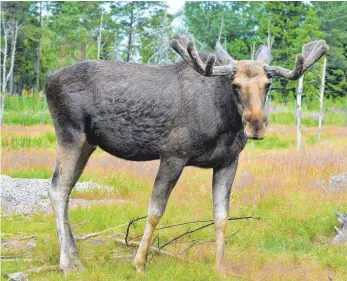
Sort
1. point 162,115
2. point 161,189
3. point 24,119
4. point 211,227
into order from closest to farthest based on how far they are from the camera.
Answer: point 161,189 → point 162,115 → point 211,227 → point 24,119

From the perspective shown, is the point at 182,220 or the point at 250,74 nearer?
the point at 250,74

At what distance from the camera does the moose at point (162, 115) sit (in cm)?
520

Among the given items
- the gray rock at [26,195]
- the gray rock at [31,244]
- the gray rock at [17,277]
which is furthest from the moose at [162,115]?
the gray rock at [26,195]

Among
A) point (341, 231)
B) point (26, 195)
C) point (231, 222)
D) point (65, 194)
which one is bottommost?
point (26, 195)

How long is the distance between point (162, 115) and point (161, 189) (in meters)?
0.76

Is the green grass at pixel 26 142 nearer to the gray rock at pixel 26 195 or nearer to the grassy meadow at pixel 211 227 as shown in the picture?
the grassy meadow at pixel 211 227

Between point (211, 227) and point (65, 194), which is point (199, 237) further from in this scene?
point (65, 194)

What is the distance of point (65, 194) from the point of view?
5855mm

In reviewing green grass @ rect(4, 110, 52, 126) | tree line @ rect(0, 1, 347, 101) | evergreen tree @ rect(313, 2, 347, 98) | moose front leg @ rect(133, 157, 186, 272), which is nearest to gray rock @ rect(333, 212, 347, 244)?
moose front leg @ rect(133, 157, 186, 272)

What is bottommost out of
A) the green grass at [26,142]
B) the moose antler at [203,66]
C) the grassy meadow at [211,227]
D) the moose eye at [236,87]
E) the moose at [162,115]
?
→ the green grass at [26,142]

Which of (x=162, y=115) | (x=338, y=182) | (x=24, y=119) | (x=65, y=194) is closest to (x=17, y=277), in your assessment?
(x=65, y=194)

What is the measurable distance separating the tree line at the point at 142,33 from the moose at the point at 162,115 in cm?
2083

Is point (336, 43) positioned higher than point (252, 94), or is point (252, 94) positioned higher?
point (252, 94)

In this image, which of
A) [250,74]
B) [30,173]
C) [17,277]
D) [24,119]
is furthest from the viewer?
[24,119]
